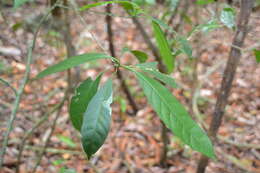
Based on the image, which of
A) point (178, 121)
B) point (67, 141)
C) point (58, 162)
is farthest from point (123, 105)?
point (178, 121)

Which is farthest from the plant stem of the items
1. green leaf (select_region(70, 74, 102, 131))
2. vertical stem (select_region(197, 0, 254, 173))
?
green leaf (select_region(70, 74, 102, 131))

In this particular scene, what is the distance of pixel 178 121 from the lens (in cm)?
51

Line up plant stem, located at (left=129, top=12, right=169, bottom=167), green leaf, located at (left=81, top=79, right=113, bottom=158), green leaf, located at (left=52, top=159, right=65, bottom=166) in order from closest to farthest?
green leaf, located at (left=81, top=79, right=113, bottom=158)
plant stem, located at (left=129, top=12, right=169, bottom=167)
green leaf, located at (left=52, top=159, right=65, bottom=166)

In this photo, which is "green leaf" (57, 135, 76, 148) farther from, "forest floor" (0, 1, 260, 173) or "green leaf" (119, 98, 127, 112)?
"green leaf" (119, 98, 127, 112)

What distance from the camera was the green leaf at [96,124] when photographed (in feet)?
1.60

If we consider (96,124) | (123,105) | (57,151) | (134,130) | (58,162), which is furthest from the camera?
(123,105)

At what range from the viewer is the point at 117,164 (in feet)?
5.26

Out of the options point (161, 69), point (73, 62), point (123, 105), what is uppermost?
point (73, 62)

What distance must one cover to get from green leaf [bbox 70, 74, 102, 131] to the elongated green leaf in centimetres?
15

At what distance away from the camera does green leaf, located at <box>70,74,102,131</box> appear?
24.9 inches

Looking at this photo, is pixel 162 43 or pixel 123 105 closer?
pixel 162 43

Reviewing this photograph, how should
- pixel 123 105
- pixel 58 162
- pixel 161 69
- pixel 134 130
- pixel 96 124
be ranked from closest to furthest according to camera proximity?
1. pixel 96 124
2. pixel 161 69
3. pixel 58 162
4. pixel 134 130
5. pixel 123 105

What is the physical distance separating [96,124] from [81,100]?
16 centimetres

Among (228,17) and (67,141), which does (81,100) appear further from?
(67,141)
